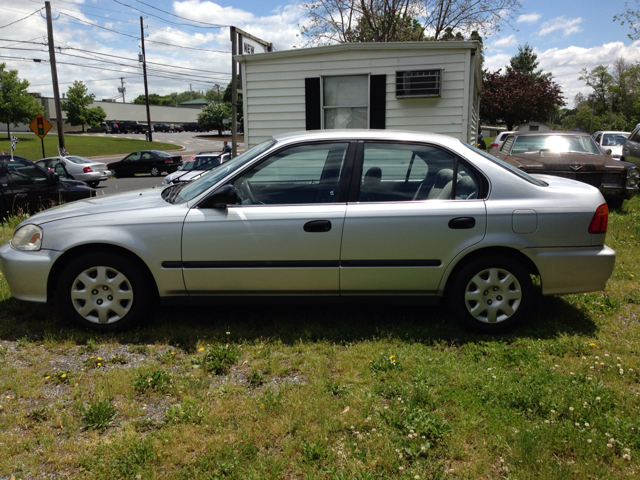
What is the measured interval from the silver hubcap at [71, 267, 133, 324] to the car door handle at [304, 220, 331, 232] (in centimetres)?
147

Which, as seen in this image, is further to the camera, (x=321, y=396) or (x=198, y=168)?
(x=198, y=168)

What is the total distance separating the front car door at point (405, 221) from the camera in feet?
12.7

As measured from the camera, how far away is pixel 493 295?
4.02 metres

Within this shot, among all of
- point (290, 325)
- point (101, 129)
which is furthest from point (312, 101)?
point (101, 129)

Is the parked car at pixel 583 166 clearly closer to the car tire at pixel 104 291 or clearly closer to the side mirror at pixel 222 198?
the side mirror at pixel 222 198

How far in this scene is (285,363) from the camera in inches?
145

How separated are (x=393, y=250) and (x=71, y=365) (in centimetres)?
247

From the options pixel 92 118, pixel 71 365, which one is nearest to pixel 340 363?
pixel 71 365

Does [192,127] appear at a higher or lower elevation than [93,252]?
higher

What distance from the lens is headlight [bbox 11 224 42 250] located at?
4.04 meters

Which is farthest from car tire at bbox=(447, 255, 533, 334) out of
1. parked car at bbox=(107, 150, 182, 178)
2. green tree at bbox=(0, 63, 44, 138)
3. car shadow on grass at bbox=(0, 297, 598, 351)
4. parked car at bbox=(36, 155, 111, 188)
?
green tree at bbox=(0, 63, 44, 138)

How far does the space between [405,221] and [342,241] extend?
0.50 m

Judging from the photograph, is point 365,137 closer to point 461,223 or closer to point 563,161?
point 461,223

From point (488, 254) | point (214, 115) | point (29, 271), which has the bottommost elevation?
point (29, 271)
